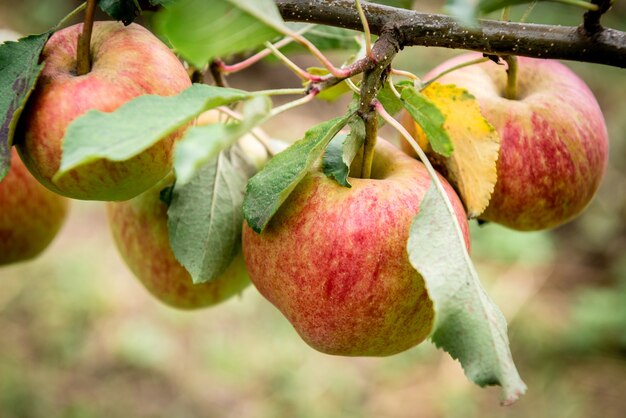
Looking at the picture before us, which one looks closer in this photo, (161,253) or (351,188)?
(351,188)

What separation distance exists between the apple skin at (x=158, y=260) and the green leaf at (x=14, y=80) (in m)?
0.21

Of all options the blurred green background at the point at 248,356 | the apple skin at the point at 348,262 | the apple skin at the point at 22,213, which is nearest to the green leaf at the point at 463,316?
the apple skin at the point at 348,262

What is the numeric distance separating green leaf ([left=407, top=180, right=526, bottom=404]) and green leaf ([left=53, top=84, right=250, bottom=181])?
0.17 meters

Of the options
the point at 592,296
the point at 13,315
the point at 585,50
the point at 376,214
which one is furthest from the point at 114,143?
the point at 592,296

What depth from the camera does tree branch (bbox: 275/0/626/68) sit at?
19.7 inches

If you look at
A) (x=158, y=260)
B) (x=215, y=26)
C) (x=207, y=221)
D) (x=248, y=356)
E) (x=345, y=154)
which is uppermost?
(x=215, y=26)

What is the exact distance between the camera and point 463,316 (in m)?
0.44

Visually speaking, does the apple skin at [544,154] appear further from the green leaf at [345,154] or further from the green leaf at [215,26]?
the green leaf at [215,26]

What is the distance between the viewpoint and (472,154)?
1.79ft

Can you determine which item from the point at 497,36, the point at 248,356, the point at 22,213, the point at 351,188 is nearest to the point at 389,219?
the point at 351,188

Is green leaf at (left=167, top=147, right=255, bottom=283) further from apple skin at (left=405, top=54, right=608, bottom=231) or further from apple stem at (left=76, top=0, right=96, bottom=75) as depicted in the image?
apple skin at (left=405, top=54, right=608, bottom=231)

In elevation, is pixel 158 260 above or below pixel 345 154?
below

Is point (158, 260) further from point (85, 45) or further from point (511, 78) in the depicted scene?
point (511, 78)

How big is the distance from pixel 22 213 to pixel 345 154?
0.43m
